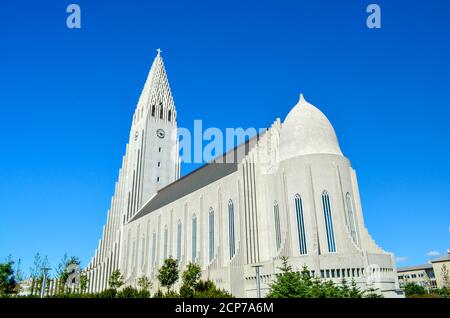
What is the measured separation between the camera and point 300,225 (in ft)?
119

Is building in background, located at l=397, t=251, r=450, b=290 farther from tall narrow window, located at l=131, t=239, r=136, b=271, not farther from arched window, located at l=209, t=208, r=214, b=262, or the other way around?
tall narrow window, located at l=131, t=239, r=136, b=271

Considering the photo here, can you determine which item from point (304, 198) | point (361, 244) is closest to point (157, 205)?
point (304, 198)

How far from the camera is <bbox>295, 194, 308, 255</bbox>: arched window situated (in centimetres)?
3544

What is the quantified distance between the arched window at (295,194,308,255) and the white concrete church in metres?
0.10

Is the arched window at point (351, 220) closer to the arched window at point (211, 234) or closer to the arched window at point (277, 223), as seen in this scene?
the arched window at point (277, 223)

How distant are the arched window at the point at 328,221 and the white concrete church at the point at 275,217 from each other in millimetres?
99

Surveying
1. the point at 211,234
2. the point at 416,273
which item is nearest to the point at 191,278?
the point at 211,234

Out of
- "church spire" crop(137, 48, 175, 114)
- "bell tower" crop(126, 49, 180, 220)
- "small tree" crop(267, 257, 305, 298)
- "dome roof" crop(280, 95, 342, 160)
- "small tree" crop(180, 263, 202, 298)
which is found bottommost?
"small tree" crop(267, 257, 305, 298)

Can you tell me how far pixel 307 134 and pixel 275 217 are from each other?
1034cm

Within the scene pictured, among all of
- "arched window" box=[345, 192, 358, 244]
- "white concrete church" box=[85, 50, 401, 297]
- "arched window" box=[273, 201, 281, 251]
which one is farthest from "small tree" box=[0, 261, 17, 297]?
"arched window" box=[345, 192, 358, 244]

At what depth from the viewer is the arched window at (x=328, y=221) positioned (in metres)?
34.4

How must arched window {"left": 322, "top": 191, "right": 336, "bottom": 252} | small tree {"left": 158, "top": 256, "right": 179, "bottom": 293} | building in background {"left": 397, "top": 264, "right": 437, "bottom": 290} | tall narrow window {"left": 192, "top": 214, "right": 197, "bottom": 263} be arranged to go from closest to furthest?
arched window {"left": 322, "top": 191, "right": 336, "bottom": 252} < small tree {"left": 158, "top": 256, "right": 179, "bottom": 293} < tall narrow window {"left": 192, "top": 214, "right": 197, "bottom": 263} < building in background {"left": 397, "top": 264, "right": 437, "bottom": 290}
